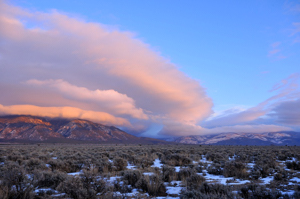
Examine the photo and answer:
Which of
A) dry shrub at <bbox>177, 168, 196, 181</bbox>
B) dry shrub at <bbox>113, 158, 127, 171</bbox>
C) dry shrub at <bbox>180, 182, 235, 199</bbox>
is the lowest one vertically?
dry shrub at <bbox>113, 158, 127, 171</bbox>

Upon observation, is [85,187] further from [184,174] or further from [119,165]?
[119,165]

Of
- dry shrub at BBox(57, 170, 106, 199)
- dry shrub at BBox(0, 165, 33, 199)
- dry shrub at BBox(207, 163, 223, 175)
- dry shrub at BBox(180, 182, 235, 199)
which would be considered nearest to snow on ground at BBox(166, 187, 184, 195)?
dry shrub at BBox(180, 182, 235, 199)

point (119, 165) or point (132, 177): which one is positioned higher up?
point (132, 177)

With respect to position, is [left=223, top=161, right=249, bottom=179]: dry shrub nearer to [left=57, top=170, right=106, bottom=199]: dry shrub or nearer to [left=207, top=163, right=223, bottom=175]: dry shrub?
[left=207, top=163, right=223, bottom=175]: dry shrub

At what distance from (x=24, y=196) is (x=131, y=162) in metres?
11.2

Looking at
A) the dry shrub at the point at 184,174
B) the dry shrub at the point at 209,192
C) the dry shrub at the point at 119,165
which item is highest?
the dry shrub at the point at 209,192

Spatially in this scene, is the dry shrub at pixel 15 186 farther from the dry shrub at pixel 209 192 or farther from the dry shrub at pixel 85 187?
the dry shrub at pixel 209 192

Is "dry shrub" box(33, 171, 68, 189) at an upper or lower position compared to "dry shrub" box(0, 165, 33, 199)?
lower

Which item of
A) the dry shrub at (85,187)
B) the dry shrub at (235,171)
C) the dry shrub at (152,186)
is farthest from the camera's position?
the dry shrub at (235,171)

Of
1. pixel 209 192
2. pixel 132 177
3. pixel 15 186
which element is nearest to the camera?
pixel 209 192

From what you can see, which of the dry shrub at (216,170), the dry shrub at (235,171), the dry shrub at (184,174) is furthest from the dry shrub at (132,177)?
the dry shrub at (235,171)

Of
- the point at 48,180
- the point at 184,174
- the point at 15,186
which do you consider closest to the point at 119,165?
the point at 184,174

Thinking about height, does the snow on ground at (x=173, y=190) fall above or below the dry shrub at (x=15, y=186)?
below

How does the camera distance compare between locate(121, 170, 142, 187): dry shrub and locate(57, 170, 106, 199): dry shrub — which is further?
→ locate(121, 170, 142, 187): dry shrub
